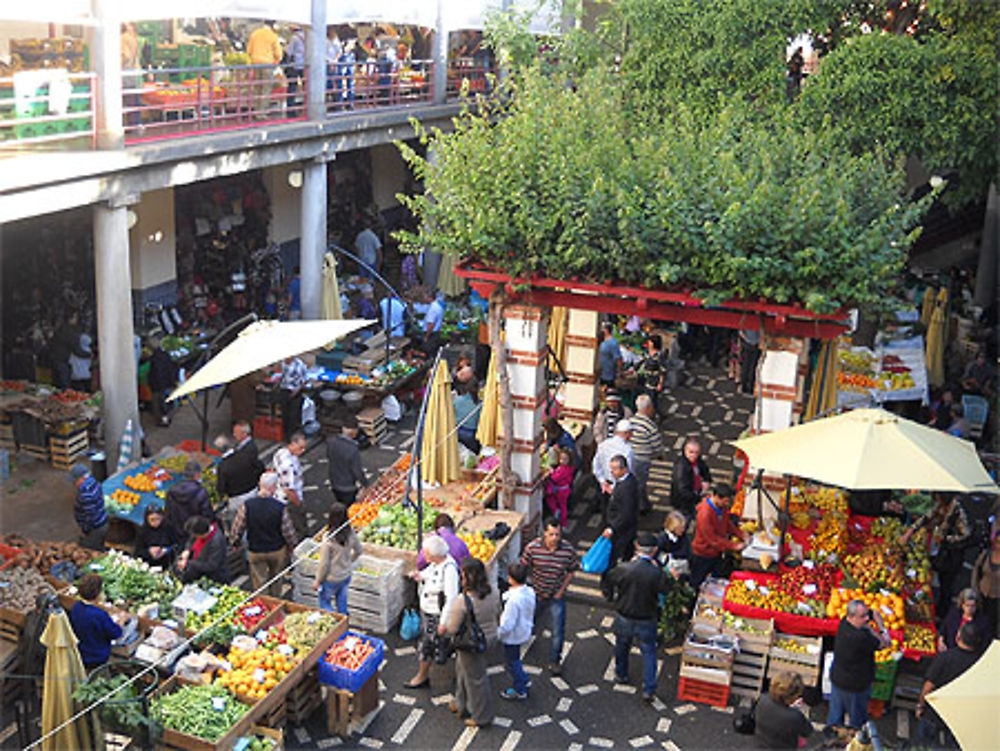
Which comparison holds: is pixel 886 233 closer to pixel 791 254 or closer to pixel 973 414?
pixel 791 254

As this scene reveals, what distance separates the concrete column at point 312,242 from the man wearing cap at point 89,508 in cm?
813

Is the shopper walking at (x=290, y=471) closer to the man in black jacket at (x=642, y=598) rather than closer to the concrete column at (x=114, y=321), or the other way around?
the concrete column at (x=114, y=321)

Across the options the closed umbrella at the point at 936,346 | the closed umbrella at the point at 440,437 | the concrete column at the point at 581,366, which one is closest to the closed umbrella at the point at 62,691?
the closed umbrella at the point at 440,437

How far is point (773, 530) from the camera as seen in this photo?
12.0 m

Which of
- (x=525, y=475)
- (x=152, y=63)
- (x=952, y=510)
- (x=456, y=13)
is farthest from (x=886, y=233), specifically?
(x=456, y=13)

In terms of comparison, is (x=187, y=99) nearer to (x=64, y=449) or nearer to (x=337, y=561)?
(x=64, y=449)

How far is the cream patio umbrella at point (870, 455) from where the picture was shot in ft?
33.2

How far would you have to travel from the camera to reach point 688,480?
12688mm

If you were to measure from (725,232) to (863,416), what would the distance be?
2.33 meters

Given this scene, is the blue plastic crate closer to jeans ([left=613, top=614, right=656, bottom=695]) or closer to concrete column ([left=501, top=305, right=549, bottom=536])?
jeans ([left=613, top=614, right=656, bottom=695])

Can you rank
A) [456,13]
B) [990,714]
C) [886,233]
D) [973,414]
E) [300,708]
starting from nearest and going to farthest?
[990,714], [300,708], [886,233], [973,414], [456,13]

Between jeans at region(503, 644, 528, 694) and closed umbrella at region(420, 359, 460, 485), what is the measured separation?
2937 millimetres

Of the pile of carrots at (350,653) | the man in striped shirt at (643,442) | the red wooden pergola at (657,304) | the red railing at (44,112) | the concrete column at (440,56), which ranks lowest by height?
the pile of carrots at (350,653)

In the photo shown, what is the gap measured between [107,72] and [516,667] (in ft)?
29.6
